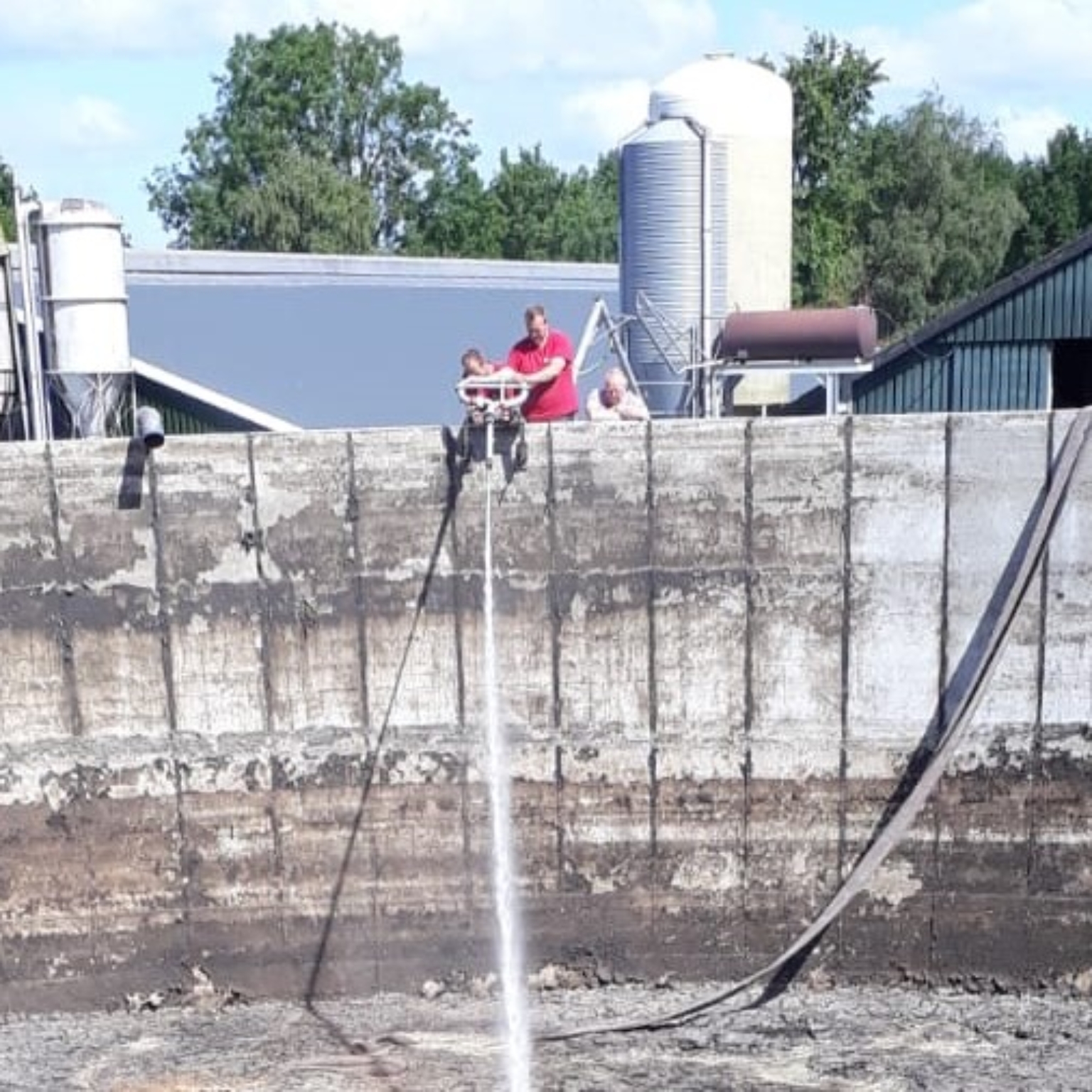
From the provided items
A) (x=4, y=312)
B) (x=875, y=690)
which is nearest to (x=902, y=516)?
(x=875, y=690)

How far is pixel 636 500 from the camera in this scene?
28.1 feet

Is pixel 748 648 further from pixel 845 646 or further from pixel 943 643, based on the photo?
pixel 943 643

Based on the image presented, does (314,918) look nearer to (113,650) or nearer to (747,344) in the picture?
(113,650)

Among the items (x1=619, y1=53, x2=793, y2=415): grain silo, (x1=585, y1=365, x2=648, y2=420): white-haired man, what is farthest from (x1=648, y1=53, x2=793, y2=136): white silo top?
(x1=585, y1=365, x2=648, y2=420): white-haired man

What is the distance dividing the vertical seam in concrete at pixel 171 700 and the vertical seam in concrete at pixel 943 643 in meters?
4.08

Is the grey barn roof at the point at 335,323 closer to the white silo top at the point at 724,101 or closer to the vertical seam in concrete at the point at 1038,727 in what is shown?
the white silo top at the point at 724,101

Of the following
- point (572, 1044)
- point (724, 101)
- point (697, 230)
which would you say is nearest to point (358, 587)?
point (572, 1044)

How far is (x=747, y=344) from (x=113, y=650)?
254 inches

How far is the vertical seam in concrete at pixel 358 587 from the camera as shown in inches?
336

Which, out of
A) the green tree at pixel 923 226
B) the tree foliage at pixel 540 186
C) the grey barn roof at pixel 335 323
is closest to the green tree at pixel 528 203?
the tree foliage at pixel 540 186

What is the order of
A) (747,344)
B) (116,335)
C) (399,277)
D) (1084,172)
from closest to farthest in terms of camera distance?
(116,335) → (747,344) → (399,277) → (1084,172)

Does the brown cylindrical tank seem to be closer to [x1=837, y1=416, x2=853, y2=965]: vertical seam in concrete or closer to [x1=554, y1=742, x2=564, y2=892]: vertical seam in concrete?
[x1=837, y1=416, x2=853, y2=965]: vertical seam in concrete

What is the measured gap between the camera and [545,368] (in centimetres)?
905

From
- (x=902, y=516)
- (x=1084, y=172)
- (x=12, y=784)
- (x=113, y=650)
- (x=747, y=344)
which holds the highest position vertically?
(x=1084, y=172)
